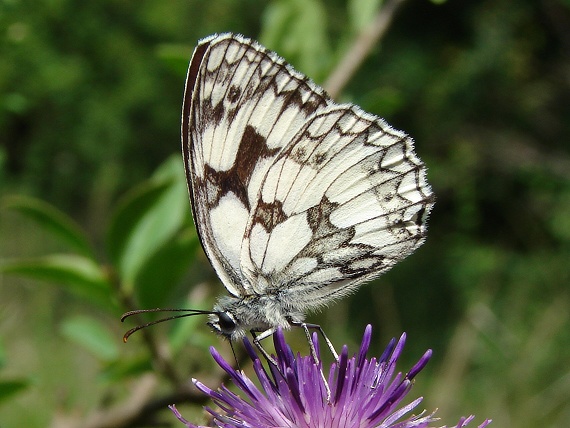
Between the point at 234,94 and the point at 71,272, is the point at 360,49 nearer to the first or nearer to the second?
the point at 234,94

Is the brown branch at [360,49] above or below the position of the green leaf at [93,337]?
above

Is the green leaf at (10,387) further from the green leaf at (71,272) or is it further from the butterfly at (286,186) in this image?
the butterfly at (286,186)

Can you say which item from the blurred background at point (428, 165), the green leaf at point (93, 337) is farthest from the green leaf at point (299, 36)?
the blurred background at point (428, 165)

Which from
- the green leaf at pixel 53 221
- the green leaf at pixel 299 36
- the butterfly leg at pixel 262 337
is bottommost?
the butterfly leg at pixel 262 337

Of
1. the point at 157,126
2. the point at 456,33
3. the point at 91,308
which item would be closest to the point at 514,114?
the point at 456,33

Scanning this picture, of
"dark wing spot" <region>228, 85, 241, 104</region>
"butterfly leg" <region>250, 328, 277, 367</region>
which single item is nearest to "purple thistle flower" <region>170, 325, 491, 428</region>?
"butterfly leg" <region>250, 328, 277, 367</region>

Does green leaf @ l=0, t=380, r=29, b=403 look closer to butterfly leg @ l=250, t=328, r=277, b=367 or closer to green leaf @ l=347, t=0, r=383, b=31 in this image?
butterfly leg @ l=250, t=328, r=277, b=367

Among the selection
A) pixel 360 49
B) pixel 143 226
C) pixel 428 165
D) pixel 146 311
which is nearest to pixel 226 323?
pixel 146 311
